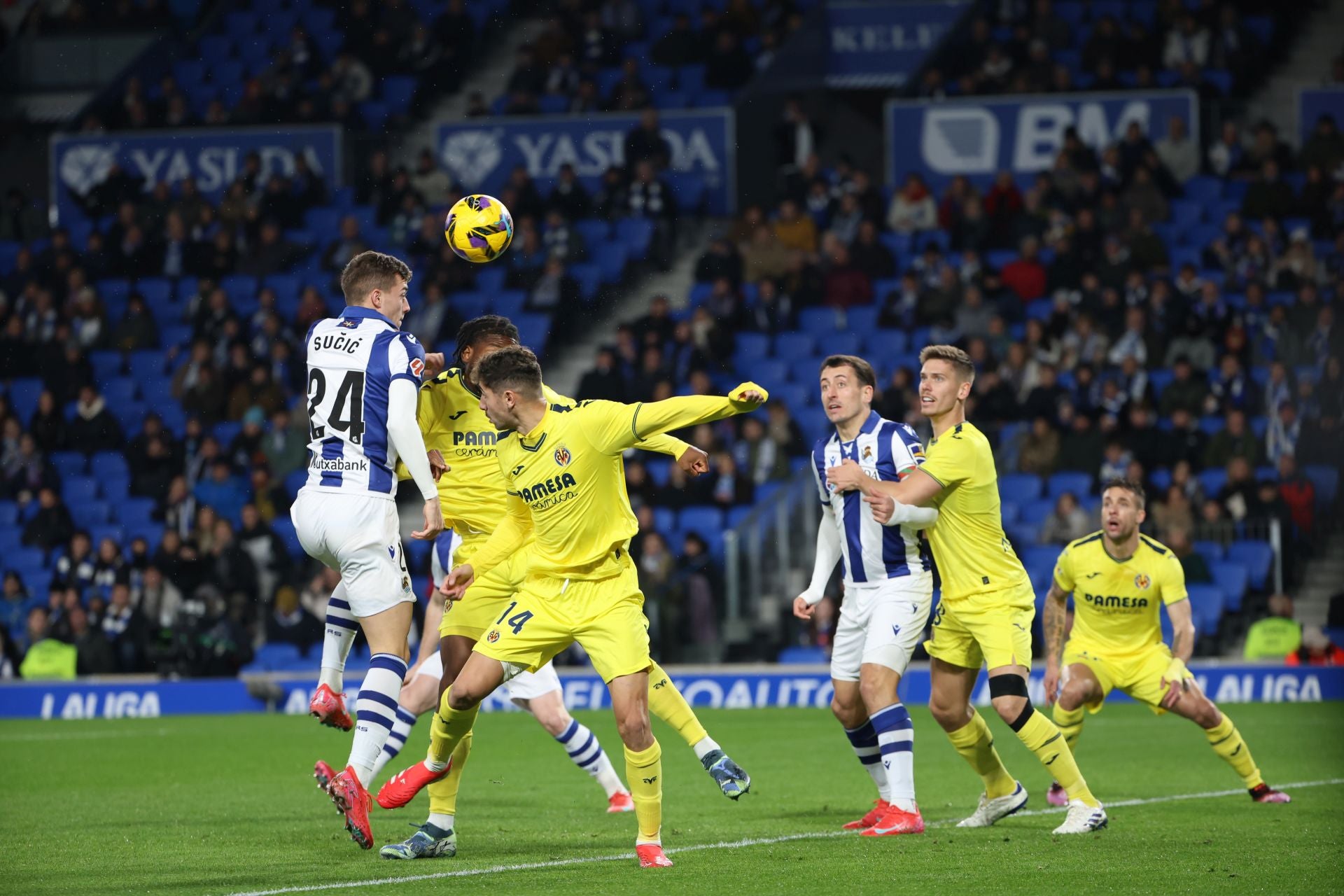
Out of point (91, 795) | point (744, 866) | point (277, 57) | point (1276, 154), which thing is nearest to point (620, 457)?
point (744, 866)

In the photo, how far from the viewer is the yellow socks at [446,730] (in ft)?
25.1

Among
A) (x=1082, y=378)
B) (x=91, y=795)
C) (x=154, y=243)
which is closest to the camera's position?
(x=91, y=795)

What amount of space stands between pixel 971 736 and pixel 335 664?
2909 mm

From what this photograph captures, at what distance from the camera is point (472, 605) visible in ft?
28.0

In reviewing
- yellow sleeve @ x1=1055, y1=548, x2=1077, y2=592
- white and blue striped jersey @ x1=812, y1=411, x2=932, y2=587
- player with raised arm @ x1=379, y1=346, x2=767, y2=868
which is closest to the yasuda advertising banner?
yellow sleeve @ x1=1055, y1=548, x2=1077, y2=592

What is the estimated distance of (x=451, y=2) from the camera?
83.8 ft

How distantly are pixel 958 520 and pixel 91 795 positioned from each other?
5.39m

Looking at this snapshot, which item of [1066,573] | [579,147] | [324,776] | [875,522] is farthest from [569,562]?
[579,147]

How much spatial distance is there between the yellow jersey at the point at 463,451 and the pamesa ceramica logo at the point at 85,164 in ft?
56.0

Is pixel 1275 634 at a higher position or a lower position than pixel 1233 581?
lower

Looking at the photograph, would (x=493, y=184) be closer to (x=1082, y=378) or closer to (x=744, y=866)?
(x=1082, y=378)

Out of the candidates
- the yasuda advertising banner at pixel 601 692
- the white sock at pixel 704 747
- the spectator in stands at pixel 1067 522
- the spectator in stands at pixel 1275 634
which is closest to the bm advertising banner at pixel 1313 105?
the spectator in stands at pixel 1067 522

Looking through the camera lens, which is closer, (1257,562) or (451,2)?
(1257,562)

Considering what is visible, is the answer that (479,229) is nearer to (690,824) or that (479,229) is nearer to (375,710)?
(375,710)
